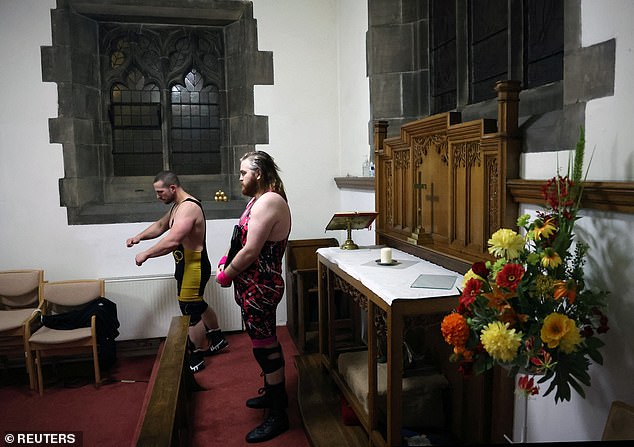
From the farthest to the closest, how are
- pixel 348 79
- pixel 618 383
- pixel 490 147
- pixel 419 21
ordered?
pixel 348 79 < pixel 419 21 < pixel 490 147 < pixel 618 383

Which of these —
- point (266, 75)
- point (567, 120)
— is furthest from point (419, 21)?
point (567, 120)

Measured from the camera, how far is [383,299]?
2.49 m

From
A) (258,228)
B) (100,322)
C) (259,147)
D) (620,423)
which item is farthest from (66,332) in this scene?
(620,423)

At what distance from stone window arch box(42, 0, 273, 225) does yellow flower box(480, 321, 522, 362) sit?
4044mm

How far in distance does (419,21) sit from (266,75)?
1683mm

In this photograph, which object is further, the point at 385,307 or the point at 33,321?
the point at 33,321

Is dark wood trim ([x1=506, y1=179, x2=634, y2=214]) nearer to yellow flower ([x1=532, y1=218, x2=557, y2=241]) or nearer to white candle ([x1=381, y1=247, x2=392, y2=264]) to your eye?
yellow flower ([x1=532, y1=218, x2=557, y2=241])

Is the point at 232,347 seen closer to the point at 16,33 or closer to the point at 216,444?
the point at 216,444

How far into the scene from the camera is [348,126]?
5.39 metres

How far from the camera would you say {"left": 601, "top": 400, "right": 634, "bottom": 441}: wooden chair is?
5.62 feet

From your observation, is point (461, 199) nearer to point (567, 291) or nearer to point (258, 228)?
point (258, 228)

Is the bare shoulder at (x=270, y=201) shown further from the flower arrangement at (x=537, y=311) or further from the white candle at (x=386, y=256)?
the flower arrangement at (x=537, y=311)

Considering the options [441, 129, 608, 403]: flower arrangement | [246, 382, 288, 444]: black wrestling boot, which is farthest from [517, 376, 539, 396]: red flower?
[246, 382, 288, 444]: black wrestling boot

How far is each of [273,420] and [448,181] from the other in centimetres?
176
